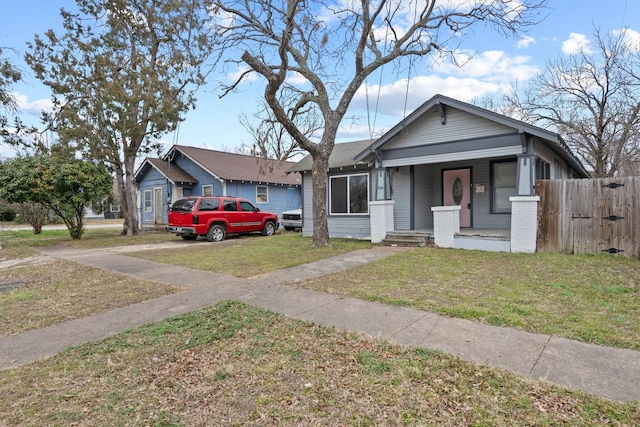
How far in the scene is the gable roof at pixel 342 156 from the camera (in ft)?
43.3

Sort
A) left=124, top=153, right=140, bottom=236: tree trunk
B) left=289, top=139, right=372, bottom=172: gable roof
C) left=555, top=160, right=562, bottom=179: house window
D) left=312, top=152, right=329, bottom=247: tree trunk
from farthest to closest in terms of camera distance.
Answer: left=124, top=153, right=140, bottom=236: tree trunk < left=289, top=139, right=372, bottom=172: gable roof < left=555, top=160, right=562, bottom=179: house window < left=312, top=152, right=329, bottom=247: tree trunk

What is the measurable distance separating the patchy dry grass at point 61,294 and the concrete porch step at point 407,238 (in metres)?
7.01

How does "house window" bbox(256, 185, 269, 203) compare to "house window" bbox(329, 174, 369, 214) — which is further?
"house window" bbox(256, 185, 269, 203)

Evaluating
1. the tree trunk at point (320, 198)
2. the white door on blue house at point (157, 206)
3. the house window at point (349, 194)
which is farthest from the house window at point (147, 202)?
the tree trunk at point (320, 198)

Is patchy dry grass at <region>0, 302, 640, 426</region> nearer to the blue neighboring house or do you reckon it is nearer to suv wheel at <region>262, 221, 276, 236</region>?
suv wheel at <region>262, 221, 276, 236</region>

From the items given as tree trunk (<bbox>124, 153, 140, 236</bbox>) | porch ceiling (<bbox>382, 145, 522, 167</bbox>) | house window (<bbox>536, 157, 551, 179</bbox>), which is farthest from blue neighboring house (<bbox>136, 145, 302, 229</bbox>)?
house window (<bbox>536, 157, 551, 179</bbox>)

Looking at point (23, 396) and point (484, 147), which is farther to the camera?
point (484, 147)

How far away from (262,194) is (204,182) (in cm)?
344

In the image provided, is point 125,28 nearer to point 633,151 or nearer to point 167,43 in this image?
point 167,43

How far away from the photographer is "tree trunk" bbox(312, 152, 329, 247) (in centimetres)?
1053

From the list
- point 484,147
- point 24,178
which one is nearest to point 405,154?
point 484,147

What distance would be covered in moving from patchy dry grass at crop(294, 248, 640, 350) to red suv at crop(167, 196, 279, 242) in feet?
26.5

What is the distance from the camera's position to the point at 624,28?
1659cm

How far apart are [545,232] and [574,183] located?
135cm
